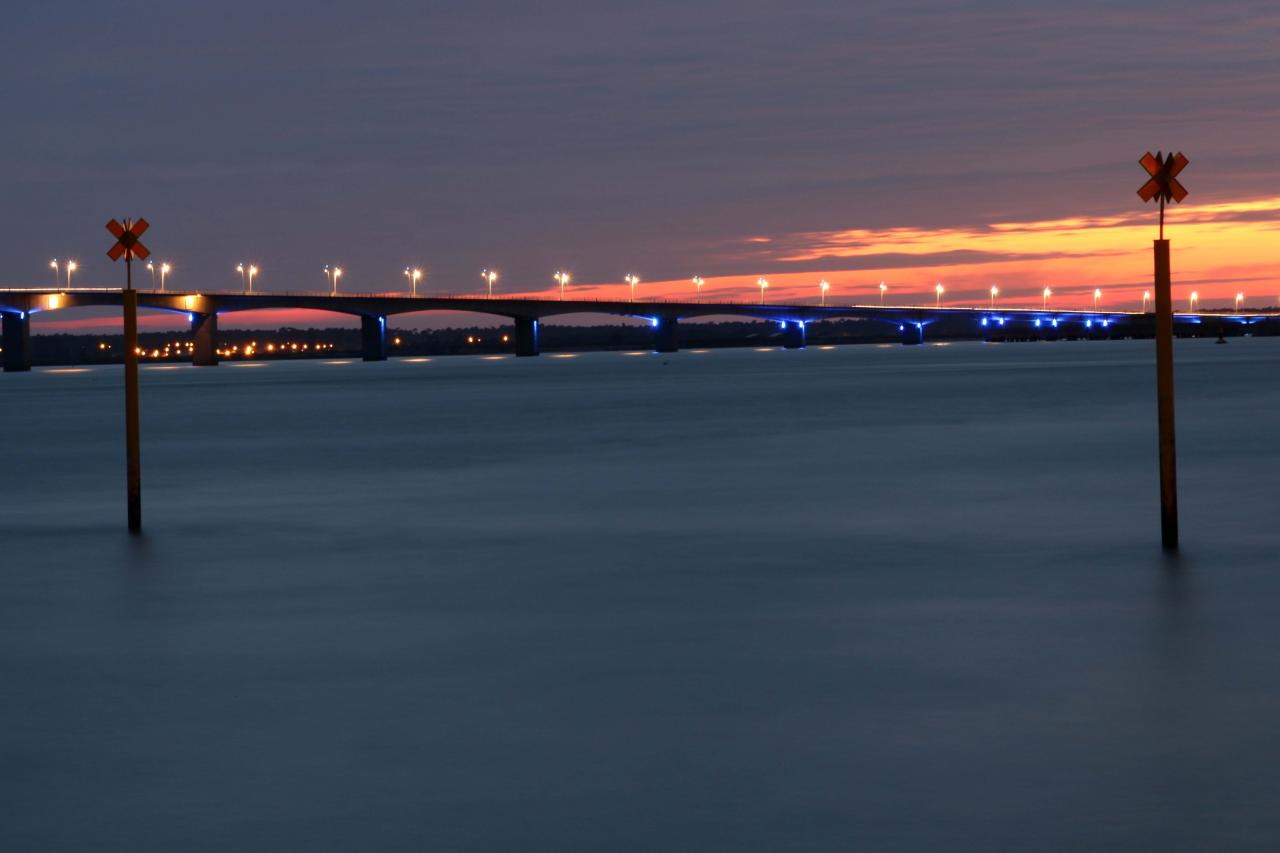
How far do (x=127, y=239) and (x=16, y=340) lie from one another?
526 ft

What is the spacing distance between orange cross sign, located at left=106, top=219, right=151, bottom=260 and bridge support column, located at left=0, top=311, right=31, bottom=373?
491 feet

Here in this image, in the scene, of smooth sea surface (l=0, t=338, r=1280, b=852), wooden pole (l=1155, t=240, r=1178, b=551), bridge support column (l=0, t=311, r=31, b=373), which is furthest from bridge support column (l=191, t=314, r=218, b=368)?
wooden pole (l=1155, t=240, r=1178, b=551)

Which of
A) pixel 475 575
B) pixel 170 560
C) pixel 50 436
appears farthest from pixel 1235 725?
pixel 50 436

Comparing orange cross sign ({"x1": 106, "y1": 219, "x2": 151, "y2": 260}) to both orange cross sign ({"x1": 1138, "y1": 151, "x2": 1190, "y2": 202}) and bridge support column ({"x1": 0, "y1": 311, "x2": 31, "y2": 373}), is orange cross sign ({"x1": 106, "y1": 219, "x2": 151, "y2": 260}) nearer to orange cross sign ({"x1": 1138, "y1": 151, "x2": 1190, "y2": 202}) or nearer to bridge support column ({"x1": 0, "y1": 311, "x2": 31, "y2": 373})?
orange cross sign ({"x1": 1138, "y1": 151, "x2": 1190, "y2": 202})

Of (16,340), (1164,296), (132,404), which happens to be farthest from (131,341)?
(16,340)

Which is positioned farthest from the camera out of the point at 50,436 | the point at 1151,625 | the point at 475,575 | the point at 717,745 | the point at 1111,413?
the point at 1111,413

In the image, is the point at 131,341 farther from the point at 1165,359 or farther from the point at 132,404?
the point at 1165,359

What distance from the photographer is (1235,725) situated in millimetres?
10625

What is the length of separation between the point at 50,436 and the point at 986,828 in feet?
160

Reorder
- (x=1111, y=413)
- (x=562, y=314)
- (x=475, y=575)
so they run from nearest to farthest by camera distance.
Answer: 1. (x=475, y=575)
2. (x=1111, y=413)
3. (x=562, y=314)

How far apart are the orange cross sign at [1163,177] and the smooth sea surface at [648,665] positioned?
3646 mm

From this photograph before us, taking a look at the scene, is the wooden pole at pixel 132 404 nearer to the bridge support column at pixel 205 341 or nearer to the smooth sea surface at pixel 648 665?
the smooth sea surface at pixel 648 665

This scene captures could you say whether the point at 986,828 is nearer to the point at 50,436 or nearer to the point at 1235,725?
the point at 1235,725

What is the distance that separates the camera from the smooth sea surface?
8820mm
